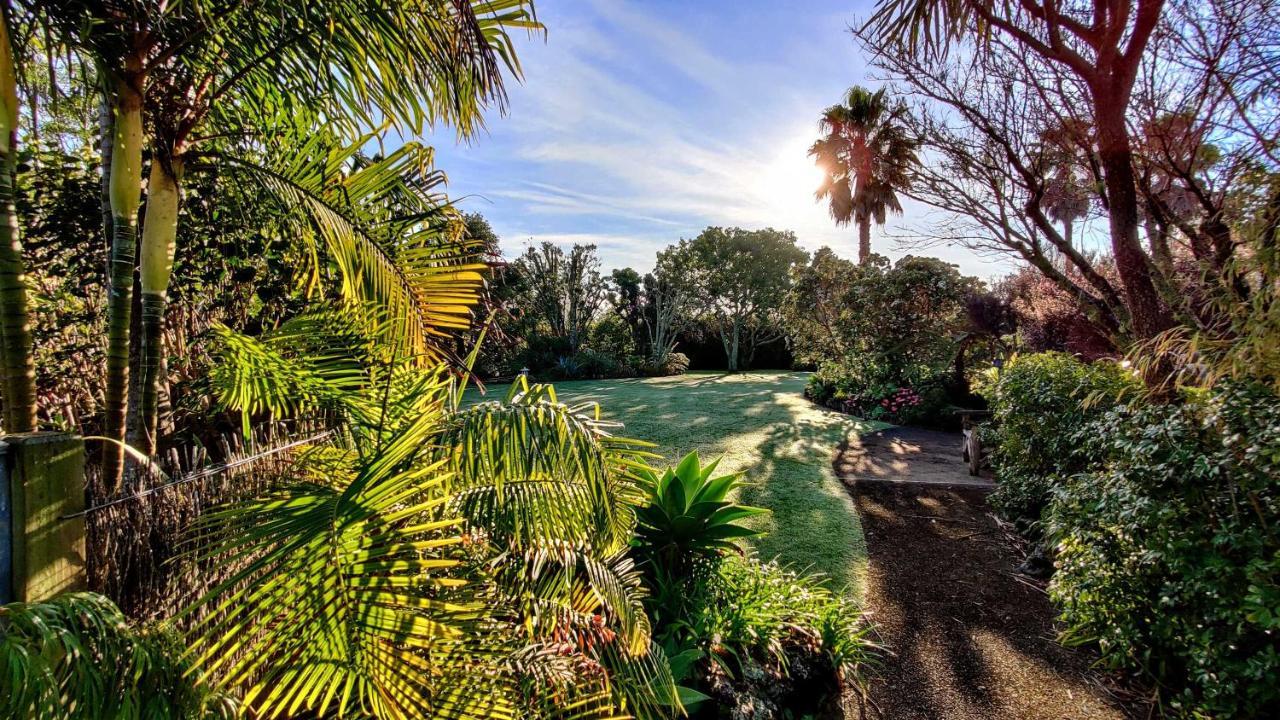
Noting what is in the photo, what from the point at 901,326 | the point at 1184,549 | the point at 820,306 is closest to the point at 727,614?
the point at 1184,549

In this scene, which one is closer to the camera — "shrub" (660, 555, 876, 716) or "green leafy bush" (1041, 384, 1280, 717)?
"green leafy bush" (1041, 384, 1280, 717)

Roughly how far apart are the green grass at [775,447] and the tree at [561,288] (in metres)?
5.51

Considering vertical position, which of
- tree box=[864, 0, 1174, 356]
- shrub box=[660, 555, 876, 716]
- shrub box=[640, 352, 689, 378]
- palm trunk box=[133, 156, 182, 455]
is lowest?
shrub box=[660, 555, 876, 716]

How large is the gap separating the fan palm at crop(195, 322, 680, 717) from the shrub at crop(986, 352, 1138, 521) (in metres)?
4.20

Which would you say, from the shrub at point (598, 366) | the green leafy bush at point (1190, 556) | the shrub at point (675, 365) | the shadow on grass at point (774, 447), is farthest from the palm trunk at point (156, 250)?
the shrub at point (675, 365)

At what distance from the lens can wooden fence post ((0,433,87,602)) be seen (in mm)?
1328

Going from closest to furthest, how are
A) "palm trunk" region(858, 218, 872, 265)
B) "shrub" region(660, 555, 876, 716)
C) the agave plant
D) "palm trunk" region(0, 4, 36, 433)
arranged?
1. "palm trunk" region(0, 4, 36, 433)
2. "shrub" region(660, 555, 876, 716)
3. the agave plant
4. "palm trunk" region(858, 218, 872, 265)

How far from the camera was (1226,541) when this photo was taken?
2.27 metres

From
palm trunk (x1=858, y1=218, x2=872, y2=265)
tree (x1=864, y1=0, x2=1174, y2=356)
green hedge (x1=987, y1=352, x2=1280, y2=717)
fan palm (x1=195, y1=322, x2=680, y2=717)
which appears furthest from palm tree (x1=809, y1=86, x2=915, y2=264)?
fan palm (x1=195, y1=322, x2=680, y2=717)

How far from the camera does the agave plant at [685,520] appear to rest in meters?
→ 2.95

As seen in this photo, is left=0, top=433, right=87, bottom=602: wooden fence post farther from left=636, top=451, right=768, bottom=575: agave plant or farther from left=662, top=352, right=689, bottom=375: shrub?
left=662, top=352, right=689, bottom=375: shrub

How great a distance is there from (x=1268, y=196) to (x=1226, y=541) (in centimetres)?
151

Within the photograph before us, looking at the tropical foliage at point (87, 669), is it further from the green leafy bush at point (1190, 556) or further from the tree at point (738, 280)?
the tree at point (738, 280)

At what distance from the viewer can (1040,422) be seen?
4.81m
